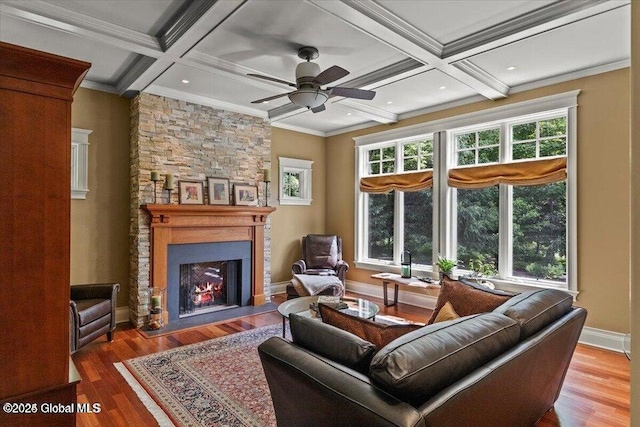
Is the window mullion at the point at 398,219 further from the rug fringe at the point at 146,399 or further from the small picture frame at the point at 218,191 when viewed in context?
the rug fringe at the point at 146,399

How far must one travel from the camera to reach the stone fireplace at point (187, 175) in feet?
14.7

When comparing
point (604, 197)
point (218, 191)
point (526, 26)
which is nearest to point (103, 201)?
point (218, 191)

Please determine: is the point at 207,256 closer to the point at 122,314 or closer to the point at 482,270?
the point at 122,314

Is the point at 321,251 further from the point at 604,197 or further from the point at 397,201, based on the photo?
the point at 604,197

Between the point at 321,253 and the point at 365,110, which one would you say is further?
the point at 321,253

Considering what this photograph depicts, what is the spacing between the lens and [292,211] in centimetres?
655

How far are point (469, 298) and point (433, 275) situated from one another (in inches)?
105

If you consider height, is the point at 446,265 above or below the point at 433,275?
above

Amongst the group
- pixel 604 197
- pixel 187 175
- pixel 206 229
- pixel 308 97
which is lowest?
pixel 206 229

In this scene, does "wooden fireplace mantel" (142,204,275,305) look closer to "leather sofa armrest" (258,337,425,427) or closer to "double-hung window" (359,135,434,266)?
"double-hung window" (359,135,434,266)

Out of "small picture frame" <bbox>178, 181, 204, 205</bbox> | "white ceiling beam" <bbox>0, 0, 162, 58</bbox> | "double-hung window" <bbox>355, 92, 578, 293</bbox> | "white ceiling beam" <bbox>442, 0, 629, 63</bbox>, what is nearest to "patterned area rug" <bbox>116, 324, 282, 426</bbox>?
"small picture frame" <bbox>178, 181, 204, 205</bbox>

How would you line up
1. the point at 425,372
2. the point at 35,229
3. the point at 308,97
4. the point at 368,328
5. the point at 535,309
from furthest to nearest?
the point at 308,97
the point at 535,309
the point at 368,328
the point at 425,372
the point at 35,229

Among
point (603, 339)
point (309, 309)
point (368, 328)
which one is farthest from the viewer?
point (603, 339)

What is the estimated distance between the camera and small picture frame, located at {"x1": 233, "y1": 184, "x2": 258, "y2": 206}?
5.28 meters
